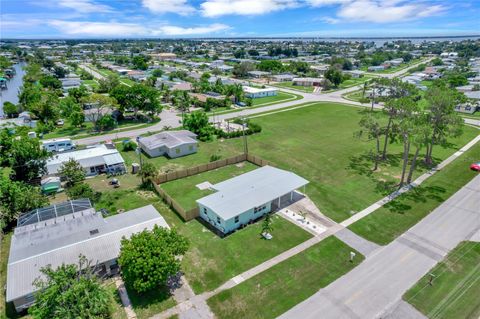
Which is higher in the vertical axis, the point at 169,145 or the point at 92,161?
the point at 169,145

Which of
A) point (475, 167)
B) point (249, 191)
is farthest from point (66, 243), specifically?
point (475, 167)

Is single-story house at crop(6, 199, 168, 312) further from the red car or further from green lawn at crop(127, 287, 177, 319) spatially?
the red car

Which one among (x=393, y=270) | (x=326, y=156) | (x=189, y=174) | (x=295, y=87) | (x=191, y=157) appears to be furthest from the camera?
(x=295, y=87)

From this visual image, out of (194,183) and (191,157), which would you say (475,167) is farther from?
(191,157)

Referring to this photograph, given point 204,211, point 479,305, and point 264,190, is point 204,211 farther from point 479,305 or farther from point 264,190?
point 479,305

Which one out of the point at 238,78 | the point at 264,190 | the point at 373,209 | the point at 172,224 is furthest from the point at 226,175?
the point at 238,78

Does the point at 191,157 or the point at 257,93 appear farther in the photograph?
the point at 257,93

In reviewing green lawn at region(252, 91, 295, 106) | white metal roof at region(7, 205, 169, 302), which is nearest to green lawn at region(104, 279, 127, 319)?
white metal roof at region(7, 205, 169, 302)

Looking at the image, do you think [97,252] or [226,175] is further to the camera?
[226,175]
